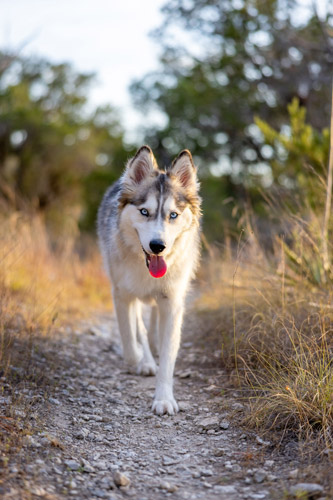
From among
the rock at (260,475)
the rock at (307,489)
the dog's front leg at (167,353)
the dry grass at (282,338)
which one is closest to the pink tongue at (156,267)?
the dog's front leg at (167,353)

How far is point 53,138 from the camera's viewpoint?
16.5m

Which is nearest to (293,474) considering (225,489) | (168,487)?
(225,489)

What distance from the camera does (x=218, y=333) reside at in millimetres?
5359

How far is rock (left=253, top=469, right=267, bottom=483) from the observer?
9.66 feet

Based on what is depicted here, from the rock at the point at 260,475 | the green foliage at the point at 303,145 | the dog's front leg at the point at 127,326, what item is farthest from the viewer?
the green foliage at the point at 303,145

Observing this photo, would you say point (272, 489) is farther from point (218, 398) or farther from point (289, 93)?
point (289, 93)

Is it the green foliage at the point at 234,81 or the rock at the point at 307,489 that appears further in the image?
the green foliage at the point at 234,81

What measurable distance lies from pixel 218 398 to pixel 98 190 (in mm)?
12109

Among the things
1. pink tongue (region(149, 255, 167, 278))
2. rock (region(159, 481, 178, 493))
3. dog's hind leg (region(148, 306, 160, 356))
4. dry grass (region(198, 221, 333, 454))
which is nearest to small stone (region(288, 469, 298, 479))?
dry grass (region(198, 221, 333, 454))

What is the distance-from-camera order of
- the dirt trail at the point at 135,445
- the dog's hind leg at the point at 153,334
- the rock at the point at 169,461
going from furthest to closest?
the dog's hind leg at the point at 153,334 < the rock at the point at 169,461 < the dirt trail at the point at 135,445

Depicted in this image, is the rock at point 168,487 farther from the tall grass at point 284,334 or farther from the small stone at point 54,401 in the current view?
the small stone at point 54,401

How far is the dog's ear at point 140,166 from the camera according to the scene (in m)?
4.33

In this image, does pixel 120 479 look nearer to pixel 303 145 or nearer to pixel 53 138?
pixel 303 145

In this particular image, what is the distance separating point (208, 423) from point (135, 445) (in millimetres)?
613
